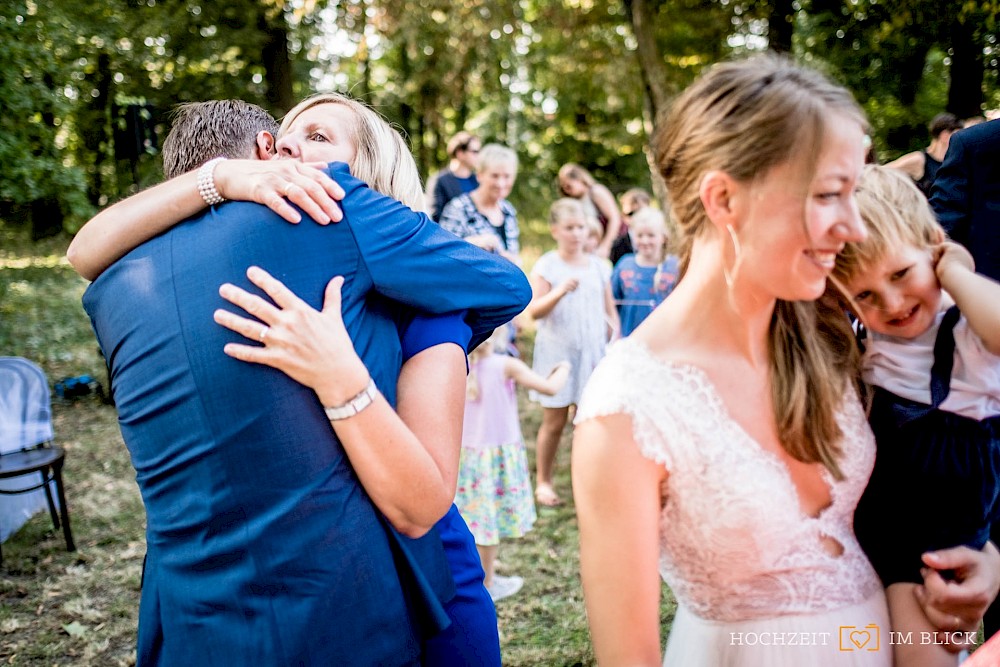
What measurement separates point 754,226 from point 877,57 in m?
12.3

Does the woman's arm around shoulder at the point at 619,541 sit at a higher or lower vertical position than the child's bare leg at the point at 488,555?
higher

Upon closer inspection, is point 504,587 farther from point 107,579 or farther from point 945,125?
point 945,125

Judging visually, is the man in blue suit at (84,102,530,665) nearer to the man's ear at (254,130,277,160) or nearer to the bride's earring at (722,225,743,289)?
the man's ear at (254,130,277,160)

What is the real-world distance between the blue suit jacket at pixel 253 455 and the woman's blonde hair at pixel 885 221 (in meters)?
0.95

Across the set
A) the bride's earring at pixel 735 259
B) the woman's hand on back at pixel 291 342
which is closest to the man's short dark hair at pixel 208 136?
the woman's hand on back at pixel 291 342

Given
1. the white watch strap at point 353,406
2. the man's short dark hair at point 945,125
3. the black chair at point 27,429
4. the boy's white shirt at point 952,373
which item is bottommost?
the black chair at point 27,429

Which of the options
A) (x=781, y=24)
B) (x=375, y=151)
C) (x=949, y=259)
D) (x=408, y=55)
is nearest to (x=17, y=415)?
(x=375, y=151)

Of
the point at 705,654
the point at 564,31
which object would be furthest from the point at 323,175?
the point at 564,31

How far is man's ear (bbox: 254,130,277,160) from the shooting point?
1.68 metres

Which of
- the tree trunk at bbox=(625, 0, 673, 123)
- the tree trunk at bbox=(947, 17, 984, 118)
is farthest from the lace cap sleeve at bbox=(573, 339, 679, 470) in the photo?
the tree trunk at bbox=(625, 0, 673, 123)

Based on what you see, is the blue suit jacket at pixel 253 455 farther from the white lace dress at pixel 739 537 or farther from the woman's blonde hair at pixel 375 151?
the white lace dress at pixel 739 537

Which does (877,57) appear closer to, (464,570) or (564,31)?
(564,31)

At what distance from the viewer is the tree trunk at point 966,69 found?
8.61m

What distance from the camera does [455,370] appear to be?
1.49m
